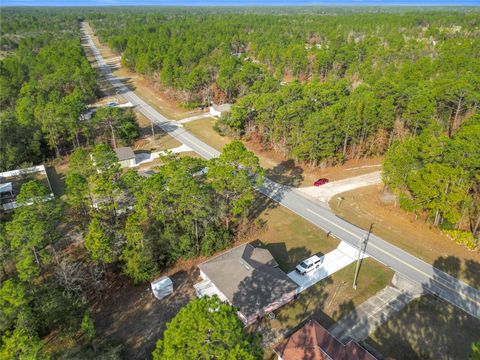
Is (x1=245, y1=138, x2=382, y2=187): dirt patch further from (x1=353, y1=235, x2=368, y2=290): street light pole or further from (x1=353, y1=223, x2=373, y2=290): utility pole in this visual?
(x1=353, y1=235, x2=368, y2=290): street light pole

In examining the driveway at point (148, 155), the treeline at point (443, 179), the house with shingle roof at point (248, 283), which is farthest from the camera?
the driveway at point (148, 155)

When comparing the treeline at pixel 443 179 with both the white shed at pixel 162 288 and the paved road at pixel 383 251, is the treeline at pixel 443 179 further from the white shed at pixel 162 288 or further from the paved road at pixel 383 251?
the white shed at pixel 162 288

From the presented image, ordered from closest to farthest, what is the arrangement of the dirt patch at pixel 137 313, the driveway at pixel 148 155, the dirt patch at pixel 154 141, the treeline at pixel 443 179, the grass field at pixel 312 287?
1. the dirt patch at pixel 137 313
2. the grass field at pixel 312 287
3. the treeline at pixel 443 179
4. the driveway at pixel 148 155
5. the dirt patch at pixel 154 141

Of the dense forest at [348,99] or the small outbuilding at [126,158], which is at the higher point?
the dense forest at [348,99]

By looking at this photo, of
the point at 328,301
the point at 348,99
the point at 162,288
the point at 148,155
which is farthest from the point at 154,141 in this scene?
the point at 328,301

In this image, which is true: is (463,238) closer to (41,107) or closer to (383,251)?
(383,251)

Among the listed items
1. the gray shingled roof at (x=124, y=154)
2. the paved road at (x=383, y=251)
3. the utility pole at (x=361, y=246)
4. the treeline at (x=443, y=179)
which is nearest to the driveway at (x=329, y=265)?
the utility pole at (x=361, y=246)
